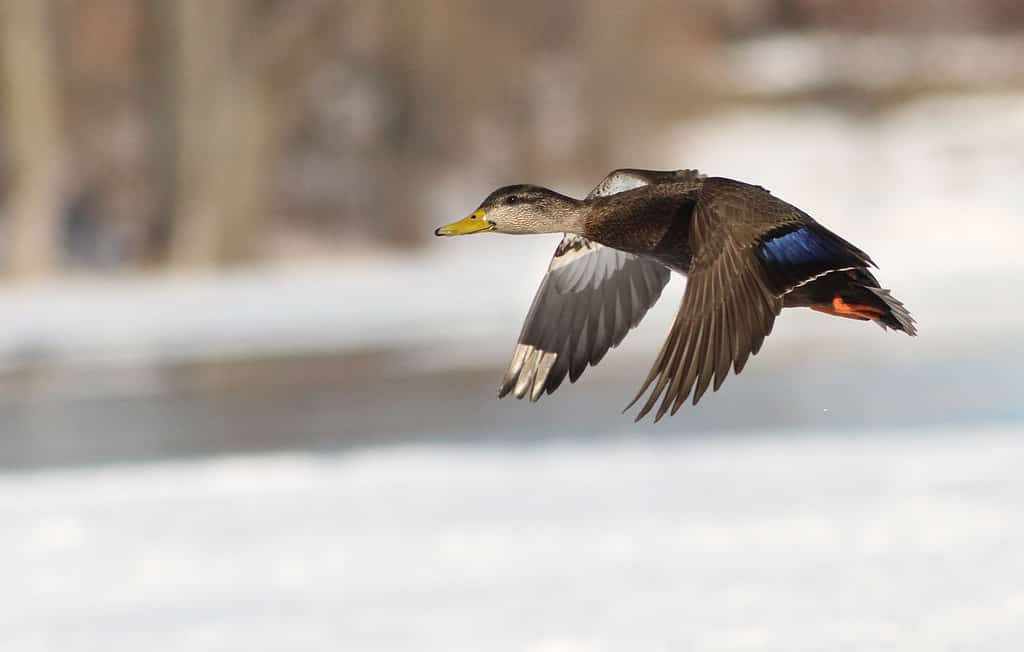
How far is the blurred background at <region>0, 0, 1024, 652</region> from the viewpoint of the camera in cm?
580

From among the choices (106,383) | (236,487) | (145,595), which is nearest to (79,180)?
(106,383)

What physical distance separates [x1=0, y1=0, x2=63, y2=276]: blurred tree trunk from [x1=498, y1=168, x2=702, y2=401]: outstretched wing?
1291cm

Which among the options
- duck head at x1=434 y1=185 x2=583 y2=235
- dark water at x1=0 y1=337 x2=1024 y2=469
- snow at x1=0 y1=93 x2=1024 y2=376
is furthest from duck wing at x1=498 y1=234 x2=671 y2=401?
snow at x1=0 y1=93 x2=1024 y2=376

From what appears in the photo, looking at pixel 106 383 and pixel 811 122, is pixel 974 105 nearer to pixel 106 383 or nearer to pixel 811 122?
pixel 811 122

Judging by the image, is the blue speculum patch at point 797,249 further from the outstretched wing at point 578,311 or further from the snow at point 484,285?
the snow at point 484,285

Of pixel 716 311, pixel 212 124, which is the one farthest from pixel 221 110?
pixel 716 311

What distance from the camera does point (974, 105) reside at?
29922 millimetres

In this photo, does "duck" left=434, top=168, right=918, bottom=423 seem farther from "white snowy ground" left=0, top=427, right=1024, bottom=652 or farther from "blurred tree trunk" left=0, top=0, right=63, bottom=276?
"blurred tree trunk" left=0, top=0, right=63, bottom=276

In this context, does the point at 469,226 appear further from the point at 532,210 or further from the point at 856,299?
the point at 856,299

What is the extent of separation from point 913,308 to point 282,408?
226 inches

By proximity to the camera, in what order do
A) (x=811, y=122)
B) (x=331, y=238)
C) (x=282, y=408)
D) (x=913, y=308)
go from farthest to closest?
(x=811, y=122), (x=331, y=238), (x=913, y=308), (x=282, y=408)

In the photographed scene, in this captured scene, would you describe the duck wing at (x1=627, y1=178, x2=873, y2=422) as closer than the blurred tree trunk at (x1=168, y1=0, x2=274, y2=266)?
Yes

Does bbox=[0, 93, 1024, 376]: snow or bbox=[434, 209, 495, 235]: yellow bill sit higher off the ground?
bbox=[0, 93, 1024, 376]: snow

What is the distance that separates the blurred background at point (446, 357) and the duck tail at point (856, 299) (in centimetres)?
100
